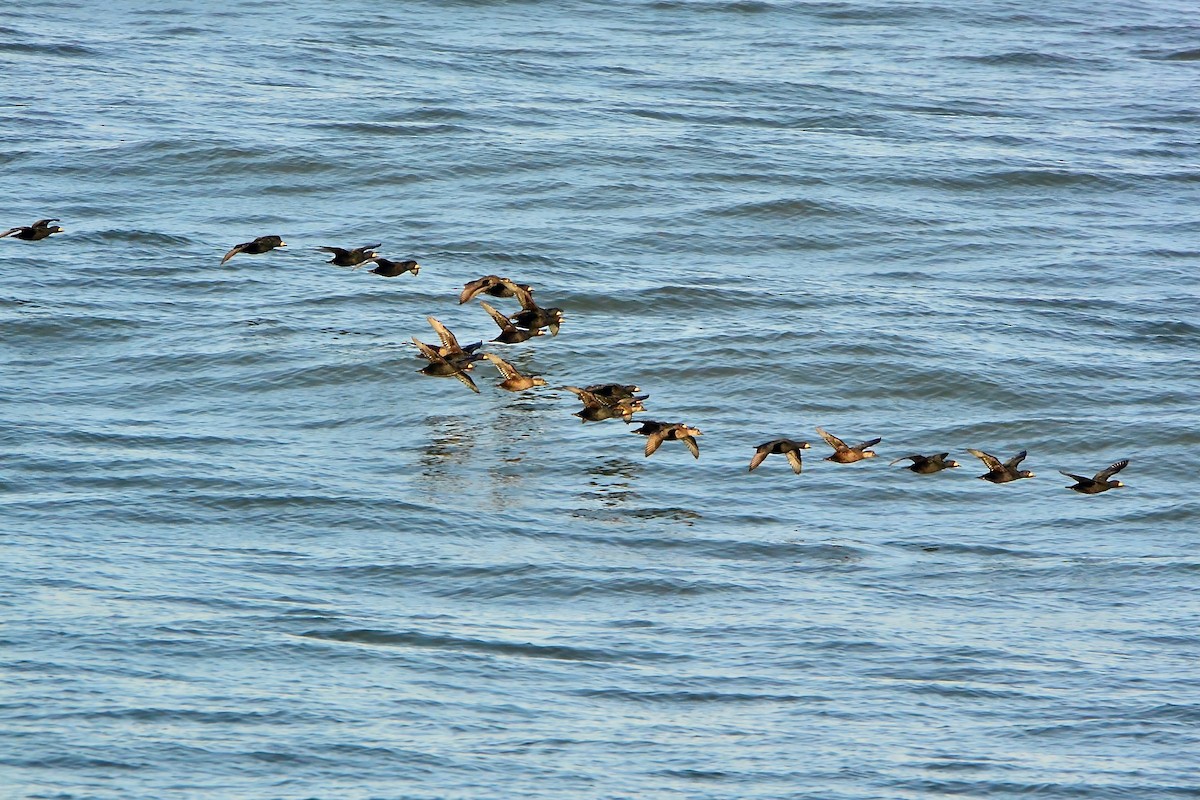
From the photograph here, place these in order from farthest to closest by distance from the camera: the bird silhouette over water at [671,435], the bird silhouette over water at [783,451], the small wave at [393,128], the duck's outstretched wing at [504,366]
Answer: the small wave at [393,128], the duck's outstretched wing at [504,366], the bird silhouette over water at [671,435], the bird silhouette over water at [783,451]

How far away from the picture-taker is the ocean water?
18672 millimetres

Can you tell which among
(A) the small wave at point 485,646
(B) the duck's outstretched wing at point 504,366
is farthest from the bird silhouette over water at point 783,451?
(A) the small wave at point 485,646

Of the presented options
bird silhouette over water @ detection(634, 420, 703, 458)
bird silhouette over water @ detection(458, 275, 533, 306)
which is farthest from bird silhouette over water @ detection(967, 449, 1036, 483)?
bird silhouette over water @ detection(458, 275, 533, 306)

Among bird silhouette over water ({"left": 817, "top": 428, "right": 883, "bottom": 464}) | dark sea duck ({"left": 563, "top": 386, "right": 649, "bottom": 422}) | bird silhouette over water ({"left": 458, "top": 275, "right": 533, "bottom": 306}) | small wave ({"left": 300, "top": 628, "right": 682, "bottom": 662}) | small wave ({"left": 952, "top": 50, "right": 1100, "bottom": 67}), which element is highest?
small wave ({"left": 952, "top": 50, "right": 1100, "bottom": 67})

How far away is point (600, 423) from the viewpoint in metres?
27.2

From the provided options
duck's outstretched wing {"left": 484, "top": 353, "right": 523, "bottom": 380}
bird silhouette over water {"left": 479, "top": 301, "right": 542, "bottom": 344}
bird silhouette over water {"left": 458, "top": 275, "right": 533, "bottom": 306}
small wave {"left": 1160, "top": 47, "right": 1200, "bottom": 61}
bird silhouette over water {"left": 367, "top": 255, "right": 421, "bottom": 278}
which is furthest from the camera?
small wave {"left": 1160, "top": 47, "right": 1200, "bottom": 61}

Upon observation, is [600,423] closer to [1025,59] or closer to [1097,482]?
[1097,482]

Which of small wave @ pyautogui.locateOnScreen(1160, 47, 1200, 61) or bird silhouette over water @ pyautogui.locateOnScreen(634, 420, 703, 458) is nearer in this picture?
bird silhouette over water @ pyautogui.locateOnScreen(634, 420, 703, 458)

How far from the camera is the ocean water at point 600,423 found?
18672 millimetres

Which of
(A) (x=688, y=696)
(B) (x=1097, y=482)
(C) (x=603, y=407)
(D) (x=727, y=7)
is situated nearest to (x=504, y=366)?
(C) (x=603, y=407)

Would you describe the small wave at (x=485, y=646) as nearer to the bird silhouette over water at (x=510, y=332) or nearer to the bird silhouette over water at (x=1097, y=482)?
the bird silhouette over water at (x=1097, y=482)

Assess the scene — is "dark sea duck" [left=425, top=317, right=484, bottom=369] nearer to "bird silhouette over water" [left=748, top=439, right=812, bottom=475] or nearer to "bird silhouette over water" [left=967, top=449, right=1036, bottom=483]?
"bird silhouette over water" [left=748, top=439, right=812, bottom=475]

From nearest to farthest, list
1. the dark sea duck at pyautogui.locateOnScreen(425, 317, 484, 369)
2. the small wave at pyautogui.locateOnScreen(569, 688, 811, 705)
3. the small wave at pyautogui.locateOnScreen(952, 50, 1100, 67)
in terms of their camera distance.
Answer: the small wave at pyautogui.locateOnScreen(569, 688, 811, 705) → the dark sea duck at pyautogui.locateOnScreen(425, 317, 484, 369) → the small wave at pyautogui.locateOnScreen(952, 50, 1100, 67)

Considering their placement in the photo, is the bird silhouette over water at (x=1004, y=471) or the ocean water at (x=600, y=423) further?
the bird silhouette over water at (x=1004, y=471)
